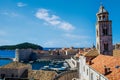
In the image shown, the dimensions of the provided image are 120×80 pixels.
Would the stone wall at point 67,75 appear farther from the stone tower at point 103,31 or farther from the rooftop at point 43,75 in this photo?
the stone tower at point 103,31

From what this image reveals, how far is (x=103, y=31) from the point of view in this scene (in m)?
46.5

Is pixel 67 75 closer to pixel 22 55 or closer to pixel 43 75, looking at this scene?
pixel 43 75

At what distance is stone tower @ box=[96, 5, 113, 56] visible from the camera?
4634cm

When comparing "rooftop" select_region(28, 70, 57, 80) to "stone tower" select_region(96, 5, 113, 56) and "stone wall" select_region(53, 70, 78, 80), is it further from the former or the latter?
"stone tower" select_region(96, 5, 113, 56)

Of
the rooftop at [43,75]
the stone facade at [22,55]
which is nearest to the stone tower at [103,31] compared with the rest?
the rooftop at [43,75]

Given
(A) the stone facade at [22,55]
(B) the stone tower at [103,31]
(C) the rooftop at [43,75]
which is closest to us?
(C) the rooftop at [43,75]

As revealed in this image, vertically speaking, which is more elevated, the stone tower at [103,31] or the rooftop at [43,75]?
the stone tower at [103,31]

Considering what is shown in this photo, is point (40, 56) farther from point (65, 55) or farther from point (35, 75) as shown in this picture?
point (35, 75)

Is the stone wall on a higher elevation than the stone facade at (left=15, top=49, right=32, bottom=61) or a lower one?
lower

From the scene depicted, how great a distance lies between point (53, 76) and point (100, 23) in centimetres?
1184

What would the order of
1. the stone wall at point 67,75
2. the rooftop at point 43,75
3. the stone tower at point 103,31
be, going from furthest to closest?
1. the stone tower at point 103,31
2. the rooftop at point 43,75
3. the stone wall at point 67,75

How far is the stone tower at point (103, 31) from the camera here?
46.3 meters

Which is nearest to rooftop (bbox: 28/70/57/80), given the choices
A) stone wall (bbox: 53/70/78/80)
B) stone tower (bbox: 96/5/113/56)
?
stone wall (bbox: 53/70/78/80)

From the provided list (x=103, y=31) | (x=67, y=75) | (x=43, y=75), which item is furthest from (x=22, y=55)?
(x=103, y=31)
